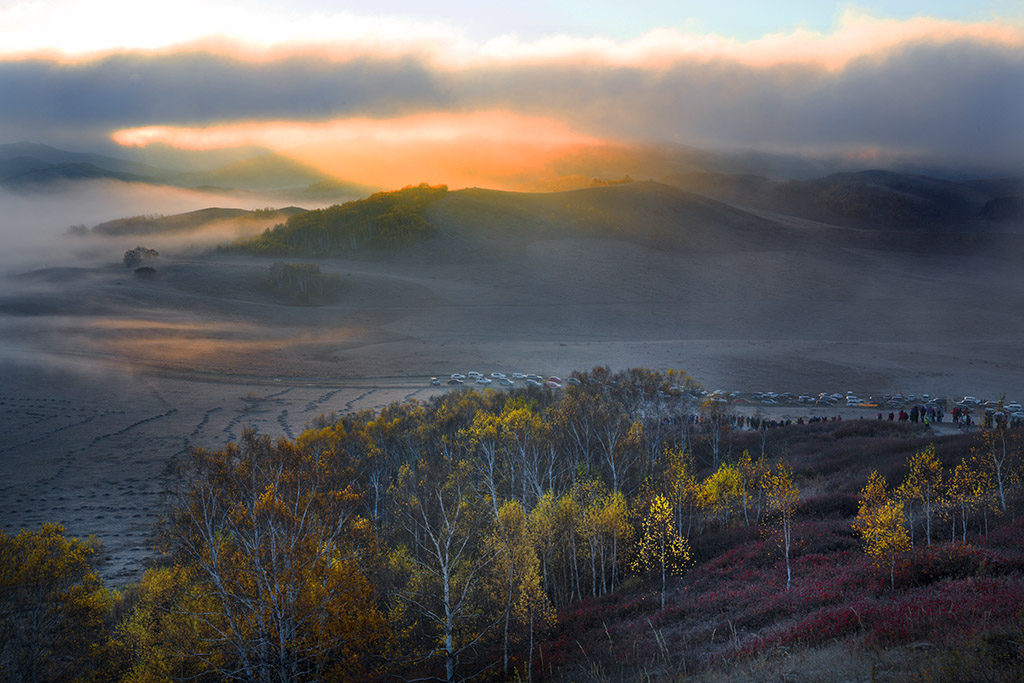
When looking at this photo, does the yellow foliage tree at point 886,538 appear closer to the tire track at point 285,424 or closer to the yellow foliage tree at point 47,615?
the yellow foliage tree at point 47,615

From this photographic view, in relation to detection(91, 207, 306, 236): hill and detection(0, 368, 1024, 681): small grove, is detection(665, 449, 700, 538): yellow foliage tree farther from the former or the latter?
detection(91, 207, 306, 236): hill

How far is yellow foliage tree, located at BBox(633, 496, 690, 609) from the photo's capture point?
74.2 ft

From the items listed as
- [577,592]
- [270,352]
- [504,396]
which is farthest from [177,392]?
[577,592]

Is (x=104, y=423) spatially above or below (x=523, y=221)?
below

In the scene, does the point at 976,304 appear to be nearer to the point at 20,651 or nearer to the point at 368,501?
the point at 368,501

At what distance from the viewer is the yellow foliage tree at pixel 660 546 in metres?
22.6

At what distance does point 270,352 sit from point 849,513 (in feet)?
233

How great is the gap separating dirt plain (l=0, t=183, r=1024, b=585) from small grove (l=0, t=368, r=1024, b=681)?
512 inches

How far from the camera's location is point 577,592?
2477cm

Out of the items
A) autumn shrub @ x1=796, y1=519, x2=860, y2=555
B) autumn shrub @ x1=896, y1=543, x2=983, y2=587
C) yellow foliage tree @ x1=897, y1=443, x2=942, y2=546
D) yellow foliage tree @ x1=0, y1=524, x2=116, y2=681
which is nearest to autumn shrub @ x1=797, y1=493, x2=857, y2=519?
autumn shrub @ x1=796, y1=519, x2=860, y2=555

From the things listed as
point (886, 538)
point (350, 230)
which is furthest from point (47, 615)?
point (350, 230)

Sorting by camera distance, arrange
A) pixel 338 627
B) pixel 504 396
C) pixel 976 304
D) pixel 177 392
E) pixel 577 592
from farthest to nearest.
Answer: pixel 976 304
pixel 177 392
pixel 504 396
pixel 577 592
pixel 338 627

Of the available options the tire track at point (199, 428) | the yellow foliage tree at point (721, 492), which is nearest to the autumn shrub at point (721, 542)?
the yellow foliage tree at point (721, 492)

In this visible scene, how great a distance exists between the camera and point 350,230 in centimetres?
14162
